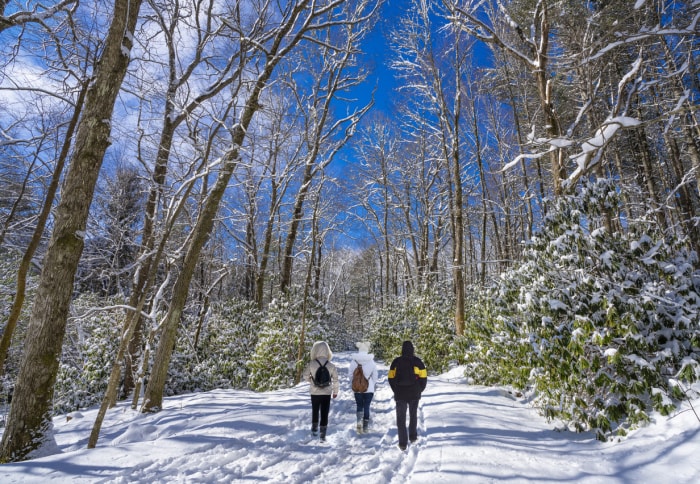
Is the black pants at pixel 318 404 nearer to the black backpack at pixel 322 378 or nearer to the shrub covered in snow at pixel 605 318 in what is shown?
the black backpack at pixel 322 378

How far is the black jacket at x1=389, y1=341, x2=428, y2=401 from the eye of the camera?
511cm

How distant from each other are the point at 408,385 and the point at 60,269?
15.9ft

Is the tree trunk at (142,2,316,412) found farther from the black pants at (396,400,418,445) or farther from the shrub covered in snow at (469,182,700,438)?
the shrub covered in snow at (469,182,700,438)

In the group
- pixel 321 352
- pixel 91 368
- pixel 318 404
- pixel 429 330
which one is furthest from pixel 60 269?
pixel 429 330

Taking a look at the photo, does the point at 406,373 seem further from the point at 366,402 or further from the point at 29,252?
the point at 29,252

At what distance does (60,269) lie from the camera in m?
4.24

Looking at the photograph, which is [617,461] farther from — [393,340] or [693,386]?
[393,340]

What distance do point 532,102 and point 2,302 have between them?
20329 millimetres

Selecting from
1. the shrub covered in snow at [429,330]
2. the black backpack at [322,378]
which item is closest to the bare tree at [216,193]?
the black backpack at [322,378]

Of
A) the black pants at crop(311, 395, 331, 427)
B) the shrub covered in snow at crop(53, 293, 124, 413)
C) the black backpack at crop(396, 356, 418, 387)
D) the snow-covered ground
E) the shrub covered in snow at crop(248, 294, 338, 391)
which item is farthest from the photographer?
the shrub covered in snow at crop(248, 294, 338, 391)

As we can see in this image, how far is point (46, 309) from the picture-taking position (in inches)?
163

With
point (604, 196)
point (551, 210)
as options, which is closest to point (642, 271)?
point (604, 196)

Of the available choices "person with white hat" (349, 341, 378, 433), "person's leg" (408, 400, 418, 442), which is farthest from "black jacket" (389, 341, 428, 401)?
"person with white hat" (349, 341, 378, 433)

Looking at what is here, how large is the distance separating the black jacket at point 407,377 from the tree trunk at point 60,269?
435 centimetres
